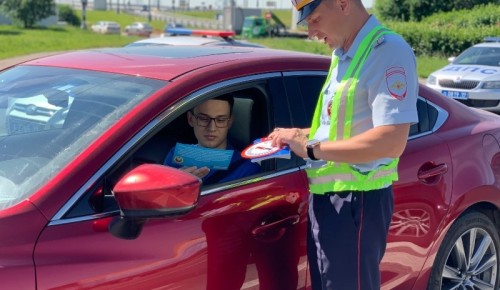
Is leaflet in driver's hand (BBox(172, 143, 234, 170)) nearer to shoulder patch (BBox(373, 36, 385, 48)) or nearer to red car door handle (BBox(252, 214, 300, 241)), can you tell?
red car door handle (BBox(252, 214, 300, 241))

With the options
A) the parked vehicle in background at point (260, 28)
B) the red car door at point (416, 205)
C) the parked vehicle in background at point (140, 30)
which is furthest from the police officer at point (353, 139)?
the parked vehicle in background at point (140, 30)

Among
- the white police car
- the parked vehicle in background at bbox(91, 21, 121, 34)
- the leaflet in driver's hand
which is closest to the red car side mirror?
the leaflet in driver's hand

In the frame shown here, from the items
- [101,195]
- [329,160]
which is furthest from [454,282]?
[101,195]

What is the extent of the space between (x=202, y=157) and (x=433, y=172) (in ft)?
3.70

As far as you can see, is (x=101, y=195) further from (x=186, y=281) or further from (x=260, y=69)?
(x=260, y=69)

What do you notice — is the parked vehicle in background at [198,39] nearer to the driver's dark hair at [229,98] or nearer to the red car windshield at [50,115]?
the driver's dark hair at [229,98]

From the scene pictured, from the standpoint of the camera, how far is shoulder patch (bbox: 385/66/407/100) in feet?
6.73

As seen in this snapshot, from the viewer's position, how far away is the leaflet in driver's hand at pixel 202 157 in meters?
2.57

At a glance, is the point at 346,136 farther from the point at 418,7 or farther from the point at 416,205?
the point at 418,7

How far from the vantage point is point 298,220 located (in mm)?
2436

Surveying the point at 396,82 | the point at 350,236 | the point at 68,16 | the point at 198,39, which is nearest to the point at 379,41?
the point at 396,82

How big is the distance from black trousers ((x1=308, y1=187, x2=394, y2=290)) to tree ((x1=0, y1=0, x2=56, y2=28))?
181 feet

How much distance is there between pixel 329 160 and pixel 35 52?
92.6 ft

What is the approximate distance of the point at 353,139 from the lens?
6.76ft
